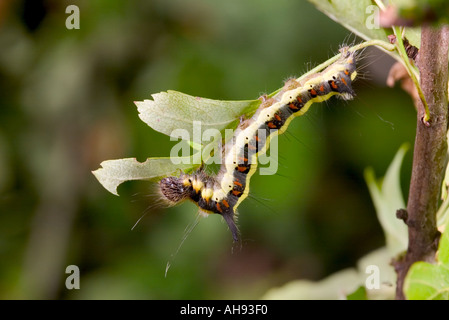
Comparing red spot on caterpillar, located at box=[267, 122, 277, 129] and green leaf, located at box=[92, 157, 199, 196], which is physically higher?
red spot on caterpillar, located at box=[267, 122, 277, 129]

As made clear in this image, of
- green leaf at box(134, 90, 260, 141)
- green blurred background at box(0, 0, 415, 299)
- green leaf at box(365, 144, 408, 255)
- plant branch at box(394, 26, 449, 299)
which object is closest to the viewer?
plant branch at box(394, 26, 449, 299)

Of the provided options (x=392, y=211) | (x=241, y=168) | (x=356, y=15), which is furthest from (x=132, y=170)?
(x=392, y=211)

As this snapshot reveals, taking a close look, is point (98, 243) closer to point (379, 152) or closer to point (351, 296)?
point (379, 152)

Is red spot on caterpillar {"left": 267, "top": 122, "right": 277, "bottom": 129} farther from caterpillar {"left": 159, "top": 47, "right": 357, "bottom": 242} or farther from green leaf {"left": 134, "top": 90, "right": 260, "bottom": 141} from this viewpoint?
green leaf {"left": 134, "top": 90, "right": 260, "bottom": 141}

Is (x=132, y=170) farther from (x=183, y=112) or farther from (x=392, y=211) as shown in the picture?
(x=392, y=211)

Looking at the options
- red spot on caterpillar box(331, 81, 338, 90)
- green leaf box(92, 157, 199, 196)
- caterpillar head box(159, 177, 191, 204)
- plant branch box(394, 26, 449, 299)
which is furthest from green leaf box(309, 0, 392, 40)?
caterpillar head box(159, 177, 191, 204)

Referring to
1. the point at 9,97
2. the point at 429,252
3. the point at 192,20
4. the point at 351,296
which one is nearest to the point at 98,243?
the point at 9,97
